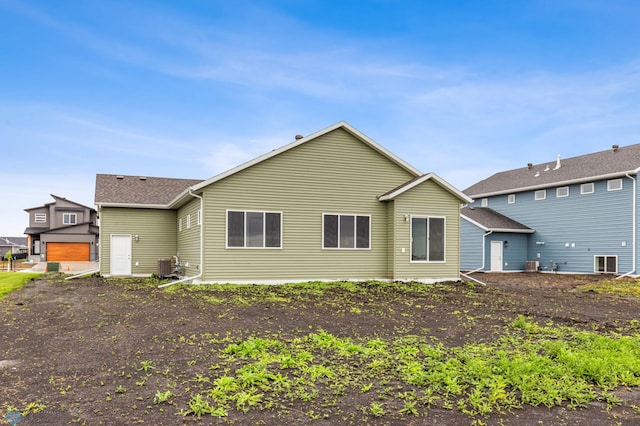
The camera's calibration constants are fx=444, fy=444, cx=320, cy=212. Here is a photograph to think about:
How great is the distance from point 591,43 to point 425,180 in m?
8.51

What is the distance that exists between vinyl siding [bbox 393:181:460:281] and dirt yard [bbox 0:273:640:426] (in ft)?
5.02

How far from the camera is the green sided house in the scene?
1462 centimetres

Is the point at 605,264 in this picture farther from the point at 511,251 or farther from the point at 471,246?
the point at 471,246

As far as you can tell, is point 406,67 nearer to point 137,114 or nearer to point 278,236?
point 278,236

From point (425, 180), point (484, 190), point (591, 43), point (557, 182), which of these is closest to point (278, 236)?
point (425, 180)

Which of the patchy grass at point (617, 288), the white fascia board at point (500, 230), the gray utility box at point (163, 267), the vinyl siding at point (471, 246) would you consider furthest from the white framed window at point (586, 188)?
the gray utility box at point (163, 267)

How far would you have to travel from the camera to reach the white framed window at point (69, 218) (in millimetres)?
46375

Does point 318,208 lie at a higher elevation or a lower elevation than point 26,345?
higher

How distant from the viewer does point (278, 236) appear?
1520 centimetres

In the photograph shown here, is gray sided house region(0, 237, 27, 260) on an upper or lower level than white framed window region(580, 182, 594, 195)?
lower

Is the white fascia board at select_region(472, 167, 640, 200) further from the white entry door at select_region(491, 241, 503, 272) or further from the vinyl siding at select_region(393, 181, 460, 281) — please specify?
the vinyl siding at select_region(393, 181, 460, 281)

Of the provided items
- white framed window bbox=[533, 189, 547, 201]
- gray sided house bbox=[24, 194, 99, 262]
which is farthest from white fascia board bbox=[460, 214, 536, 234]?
gray sided house bbox=[24, 194, 99, 262]

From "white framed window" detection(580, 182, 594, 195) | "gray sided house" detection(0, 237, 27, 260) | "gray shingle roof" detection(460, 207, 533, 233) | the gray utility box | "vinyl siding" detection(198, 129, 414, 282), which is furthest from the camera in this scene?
"gray sided house" detection(0, 237, 27, 260)

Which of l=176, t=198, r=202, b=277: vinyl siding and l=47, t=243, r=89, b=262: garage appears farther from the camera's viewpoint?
l=47, t=243, r=89, b=262: garage
